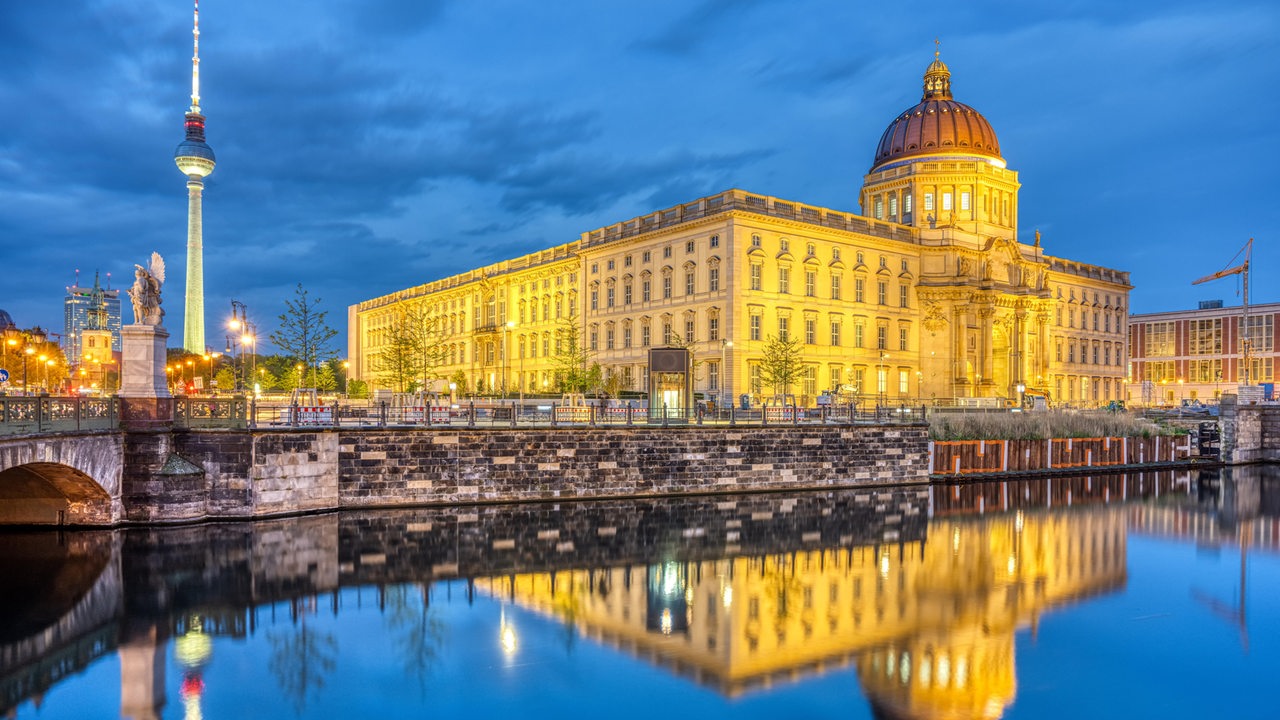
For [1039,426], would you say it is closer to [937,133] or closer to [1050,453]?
[1050,453]

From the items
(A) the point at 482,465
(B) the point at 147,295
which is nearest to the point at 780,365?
(A) the point at 482,465

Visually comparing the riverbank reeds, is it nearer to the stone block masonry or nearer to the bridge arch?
the stone block masonry

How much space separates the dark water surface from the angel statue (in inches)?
239

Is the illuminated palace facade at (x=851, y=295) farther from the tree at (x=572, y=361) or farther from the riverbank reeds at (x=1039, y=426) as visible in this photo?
the riverbank reeds at (x=1039, y=426)

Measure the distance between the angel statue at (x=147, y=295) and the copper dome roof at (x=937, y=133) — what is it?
72.3 metres

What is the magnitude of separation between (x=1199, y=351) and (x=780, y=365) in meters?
82.8

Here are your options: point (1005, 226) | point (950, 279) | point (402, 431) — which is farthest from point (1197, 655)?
point (1005, 226)

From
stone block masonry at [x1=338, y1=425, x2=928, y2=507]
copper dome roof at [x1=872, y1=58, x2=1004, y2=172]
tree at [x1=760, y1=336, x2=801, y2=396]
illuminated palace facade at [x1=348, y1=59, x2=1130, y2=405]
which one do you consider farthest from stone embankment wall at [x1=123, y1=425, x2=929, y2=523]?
copper dome roof at [x1=872, y1=58, x2=1004, y2=172]

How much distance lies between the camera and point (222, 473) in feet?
87.4

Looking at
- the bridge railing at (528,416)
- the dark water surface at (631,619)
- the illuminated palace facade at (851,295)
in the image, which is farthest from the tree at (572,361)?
the dark water surface at (631,619)

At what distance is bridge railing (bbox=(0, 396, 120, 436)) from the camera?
19.7 meters

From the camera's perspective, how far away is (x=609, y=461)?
33.3 meters

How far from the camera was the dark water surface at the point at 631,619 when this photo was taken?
13.9m

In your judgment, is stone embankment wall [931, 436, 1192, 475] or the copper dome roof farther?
the copper dome roof
